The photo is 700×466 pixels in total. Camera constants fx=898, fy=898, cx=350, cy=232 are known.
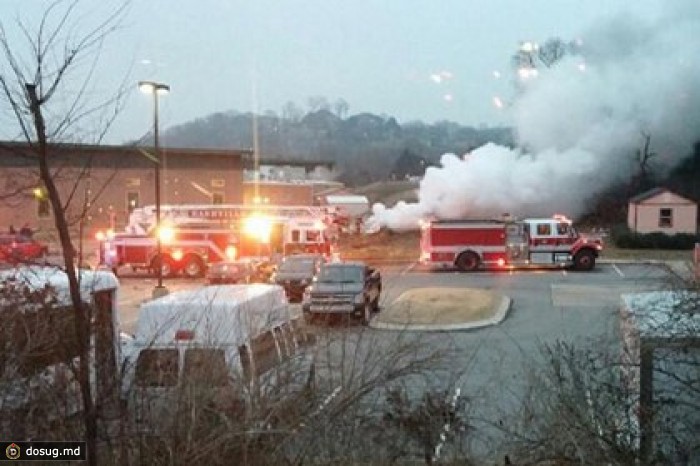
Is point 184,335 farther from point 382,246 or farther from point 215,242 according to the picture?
point 382,246

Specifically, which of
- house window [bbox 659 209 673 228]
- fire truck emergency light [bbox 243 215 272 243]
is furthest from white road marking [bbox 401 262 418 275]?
house window [bbox 659 209 673 228]

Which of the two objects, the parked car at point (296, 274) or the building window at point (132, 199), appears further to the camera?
the building window at point (132, 199)

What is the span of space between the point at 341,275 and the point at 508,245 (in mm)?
16202

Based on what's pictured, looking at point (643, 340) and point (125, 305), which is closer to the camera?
point (643, 340)

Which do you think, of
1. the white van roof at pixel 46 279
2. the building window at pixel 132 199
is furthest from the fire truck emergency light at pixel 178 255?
the white van roof at pixel 46 279

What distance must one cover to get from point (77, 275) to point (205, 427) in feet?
4.12

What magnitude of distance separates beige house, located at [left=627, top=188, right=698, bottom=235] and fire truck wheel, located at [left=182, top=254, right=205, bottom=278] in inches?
1064

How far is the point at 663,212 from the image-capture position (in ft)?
172

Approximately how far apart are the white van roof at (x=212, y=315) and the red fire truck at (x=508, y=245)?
29049 millimetres

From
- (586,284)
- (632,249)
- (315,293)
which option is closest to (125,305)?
(315,293)

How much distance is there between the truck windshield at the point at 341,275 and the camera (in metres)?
25.5

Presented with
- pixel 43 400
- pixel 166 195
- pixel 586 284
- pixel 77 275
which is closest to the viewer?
pixel 77 275

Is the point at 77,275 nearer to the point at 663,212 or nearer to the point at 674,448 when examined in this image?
the point at 674,448

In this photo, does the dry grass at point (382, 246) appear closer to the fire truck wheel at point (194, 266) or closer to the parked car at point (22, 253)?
the fire truck wheel at point (194, 266)
